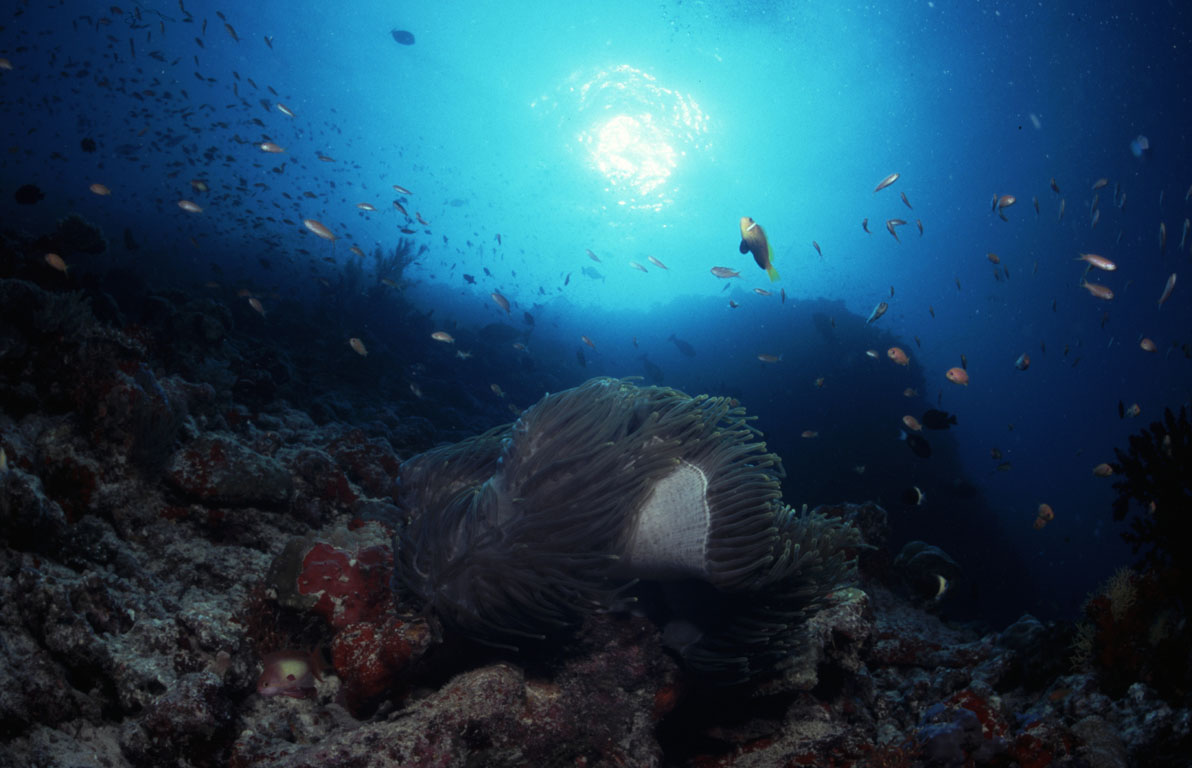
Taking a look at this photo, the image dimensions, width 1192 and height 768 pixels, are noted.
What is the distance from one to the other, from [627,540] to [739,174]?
4108 cm

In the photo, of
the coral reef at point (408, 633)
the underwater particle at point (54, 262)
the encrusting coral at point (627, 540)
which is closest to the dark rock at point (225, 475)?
the coral reef at point (408, 633)

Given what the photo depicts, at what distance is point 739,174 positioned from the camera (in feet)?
125

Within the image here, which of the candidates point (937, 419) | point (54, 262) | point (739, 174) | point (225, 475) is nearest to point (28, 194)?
point (54, 262)

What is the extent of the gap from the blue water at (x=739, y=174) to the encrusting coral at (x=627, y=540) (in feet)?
26.4

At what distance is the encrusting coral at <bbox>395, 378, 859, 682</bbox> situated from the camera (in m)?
2.79

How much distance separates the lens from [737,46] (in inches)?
1078

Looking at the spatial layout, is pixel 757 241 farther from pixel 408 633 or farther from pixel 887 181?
pixel 887 181

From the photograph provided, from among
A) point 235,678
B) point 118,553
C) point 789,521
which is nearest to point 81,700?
point 235,678

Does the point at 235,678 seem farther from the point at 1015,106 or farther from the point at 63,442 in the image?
the point at 1015,106

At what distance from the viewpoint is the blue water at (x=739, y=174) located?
60.7ft

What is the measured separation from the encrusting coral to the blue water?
806cm

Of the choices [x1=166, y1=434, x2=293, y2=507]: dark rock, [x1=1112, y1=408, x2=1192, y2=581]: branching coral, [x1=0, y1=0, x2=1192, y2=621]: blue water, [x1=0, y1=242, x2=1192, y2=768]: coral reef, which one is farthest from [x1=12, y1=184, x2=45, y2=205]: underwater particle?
[x1=1112, y1=408, x2=1192, y2=581]: branching coral

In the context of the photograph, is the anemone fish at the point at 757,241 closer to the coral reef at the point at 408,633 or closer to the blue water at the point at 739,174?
the coral reef at the point at 408,633

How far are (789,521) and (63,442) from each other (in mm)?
5493
